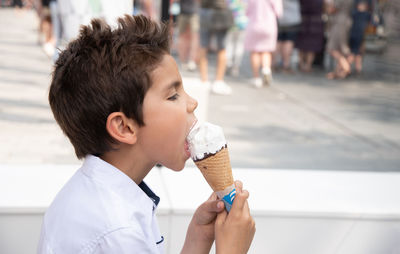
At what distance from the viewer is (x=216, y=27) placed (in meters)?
7.54

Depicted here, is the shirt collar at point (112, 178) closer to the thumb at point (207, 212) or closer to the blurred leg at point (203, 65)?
the thumb at point (207, 212)

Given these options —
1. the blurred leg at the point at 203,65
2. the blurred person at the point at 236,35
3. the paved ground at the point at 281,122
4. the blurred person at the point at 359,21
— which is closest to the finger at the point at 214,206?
the paved ground at the point at 281,122

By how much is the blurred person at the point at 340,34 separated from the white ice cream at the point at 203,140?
28.7 feet

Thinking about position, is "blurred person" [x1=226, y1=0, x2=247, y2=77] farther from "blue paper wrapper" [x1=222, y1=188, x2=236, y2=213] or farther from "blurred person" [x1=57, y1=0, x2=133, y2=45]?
"blue paper wrapper" [x1=222, y1=188, x2=236, y2=213]

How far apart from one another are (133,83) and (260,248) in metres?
0.90

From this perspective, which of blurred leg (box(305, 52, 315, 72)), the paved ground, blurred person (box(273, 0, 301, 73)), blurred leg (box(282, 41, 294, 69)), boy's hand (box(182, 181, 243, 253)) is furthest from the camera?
blurred leg (box(305, 52, 315, 72))

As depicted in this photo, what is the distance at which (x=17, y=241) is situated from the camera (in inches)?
71.1

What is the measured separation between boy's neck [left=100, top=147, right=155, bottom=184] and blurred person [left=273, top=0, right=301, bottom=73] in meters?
7.82

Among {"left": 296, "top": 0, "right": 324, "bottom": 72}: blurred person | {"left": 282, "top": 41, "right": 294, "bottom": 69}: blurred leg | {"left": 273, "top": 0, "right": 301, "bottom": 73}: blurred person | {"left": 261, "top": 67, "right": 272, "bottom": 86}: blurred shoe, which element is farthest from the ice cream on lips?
{"left": 296, "top": 0, "right": 324, "bottom": 72}: blurred person

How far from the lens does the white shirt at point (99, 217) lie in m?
1.21

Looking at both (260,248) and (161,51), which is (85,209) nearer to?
(161,51)

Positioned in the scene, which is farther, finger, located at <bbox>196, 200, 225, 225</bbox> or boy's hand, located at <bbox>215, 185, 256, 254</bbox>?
finger, located at <bbox>196, 200, 225, 225</bbox>

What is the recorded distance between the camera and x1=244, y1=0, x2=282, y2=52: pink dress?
7727 millimetres

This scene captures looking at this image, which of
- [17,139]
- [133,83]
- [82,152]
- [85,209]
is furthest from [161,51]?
[17,139]
